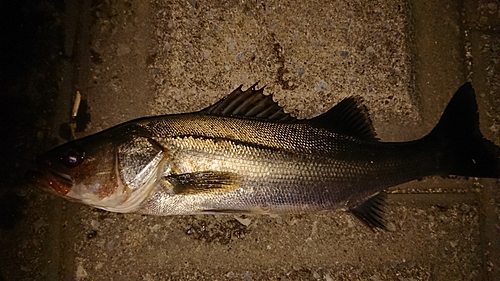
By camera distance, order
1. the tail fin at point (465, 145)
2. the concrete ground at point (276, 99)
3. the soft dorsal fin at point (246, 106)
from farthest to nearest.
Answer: the concrete ground at point (276, 99), the tail fin at point (465, 145), the soft dorsal fin at point (246, 106)

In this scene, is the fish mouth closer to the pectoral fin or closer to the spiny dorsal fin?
the pectoral fin

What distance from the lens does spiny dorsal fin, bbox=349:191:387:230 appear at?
7.58 feet

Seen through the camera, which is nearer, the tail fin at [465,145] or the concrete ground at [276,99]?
the tail fin at [465,145]

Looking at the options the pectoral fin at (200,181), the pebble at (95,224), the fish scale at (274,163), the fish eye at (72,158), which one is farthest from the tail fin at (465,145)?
the pebble at (95,224)

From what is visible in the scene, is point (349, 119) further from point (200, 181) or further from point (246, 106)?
point (200, 181)

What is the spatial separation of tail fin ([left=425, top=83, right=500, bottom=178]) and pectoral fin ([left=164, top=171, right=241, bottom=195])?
1.34 metres

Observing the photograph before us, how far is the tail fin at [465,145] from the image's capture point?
2283 millimetres

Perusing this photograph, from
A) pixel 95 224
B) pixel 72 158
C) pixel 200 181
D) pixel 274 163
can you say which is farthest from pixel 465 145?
pixel 95 224

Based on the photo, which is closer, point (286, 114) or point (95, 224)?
point (286, 114)

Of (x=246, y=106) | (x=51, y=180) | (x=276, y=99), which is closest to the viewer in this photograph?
(x=51, y=180)

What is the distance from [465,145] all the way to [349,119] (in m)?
0.77

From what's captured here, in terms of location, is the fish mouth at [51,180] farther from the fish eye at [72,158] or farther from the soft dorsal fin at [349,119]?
the soft dorsal fin at [349,119]

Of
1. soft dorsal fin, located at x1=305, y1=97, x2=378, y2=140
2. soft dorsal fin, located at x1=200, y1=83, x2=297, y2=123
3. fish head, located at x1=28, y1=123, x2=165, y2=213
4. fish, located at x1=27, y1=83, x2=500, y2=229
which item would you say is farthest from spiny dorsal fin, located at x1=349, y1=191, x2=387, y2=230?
fish head, located at x1=28, y1=123, x2=165, y2=213

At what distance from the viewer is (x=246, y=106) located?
2186 mm
